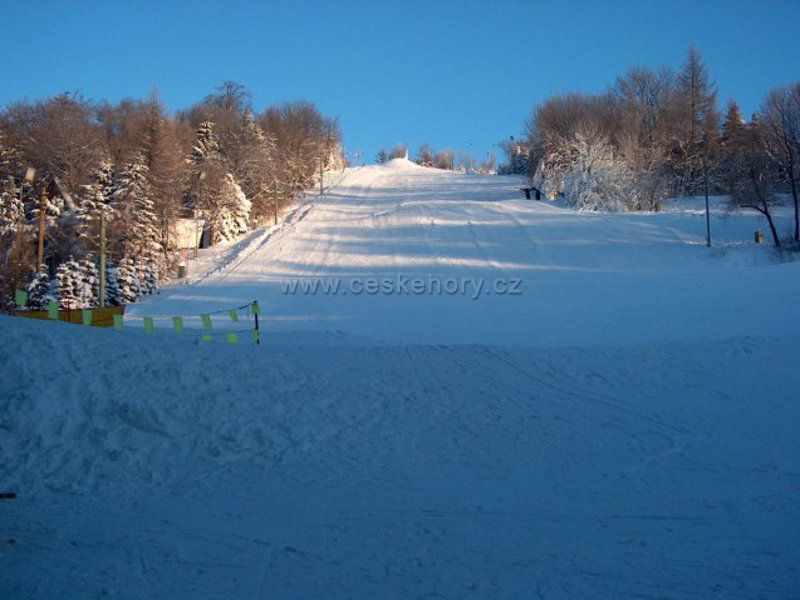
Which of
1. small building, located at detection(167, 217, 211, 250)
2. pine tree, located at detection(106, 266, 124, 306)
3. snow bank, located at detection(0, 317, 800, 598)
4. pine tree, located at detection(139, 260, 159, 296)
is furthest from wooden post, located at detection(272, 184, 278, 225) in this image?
snow bank, located at detection(0, 317, 800, 598)

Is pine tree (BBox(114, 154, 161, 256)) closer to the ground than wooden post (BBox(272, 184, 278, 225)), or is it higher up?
closer to the ground

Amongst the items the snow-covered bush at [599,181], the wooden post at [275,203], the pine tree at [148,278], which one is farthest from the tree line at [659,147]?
the pine tree at [148,278]

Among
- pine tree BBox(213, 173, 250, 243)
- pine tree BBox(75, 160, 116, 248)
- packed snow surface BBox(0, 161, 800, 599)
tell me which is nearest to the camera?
packed snow surface BBox(0, 161, 800, 599)

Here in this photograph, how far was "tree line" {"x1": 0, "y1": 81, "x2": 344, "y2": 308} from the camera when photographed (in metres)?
33.4

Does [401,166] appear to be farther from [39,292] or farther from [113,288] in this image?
[39,292]

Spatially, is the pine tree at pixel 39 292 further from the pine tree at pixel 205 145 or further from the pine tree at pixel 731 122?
the pine tree at pixel 731 122

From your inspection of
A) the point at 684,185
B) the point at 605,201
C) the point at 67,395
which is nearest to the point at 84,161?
the point at 605,201

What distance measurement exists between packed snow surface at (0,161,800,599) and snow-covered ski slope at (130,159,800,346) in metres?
2.26

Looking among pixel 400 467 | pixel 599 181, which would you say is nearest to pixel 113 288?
pixel 400 467

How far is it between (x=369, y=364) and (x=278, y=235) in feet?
116

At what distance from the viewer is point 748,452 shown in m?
8.48

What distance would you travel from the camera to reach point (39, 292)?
3234 cm

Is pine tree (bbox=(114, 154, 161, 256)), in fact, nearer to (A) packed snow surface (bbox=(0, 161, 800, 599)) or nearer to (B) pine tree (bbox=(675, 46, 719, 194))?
(A) packed snow surface (bbox=(0, 161, 800, 599))

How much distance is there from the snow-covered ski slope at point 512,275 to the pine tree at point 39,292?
214 inches
